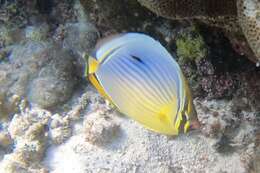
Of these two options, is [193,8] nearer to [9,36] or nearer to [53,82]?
[53,82]

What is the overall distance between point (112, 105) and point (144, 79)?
1.98 m

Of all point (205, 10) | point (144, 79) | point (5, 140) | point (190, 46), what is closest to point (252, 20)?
point (205, 10)

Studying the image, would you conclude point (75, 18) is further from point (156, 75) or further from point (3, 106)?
point (156, 75)

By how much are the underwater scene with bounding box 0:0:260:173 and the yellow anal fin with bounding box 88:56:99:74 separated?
50.5 inches

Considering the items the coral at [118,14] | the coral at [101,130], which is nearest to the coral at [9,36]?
the coral at [118,14]

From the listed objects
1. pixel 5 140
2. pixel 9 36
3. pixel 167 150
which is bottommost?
pixel 5 140

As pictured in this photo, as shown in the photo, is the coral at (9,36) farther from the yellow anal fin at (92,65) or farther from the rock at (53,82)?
the yellow anal fin at (92,65)

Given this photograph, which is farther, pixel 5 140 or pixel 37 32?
pixel 37 32

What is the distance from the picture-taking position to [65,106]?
475cm

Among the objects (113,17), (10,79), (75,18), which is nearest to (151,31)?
(113,17)

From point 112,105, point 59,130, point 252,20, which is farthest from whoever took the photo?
point 59,130

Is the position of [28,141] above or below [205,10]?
below

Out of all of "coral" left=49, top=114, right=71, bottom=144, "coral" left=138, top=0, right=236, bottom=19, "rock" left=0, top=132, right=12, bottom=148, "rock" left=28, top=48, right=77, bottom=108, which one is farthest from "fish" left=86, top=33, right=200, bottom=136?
"rock" left=0, top=132, right=12, bottom=148

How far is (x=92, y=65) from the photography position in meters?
1.77
